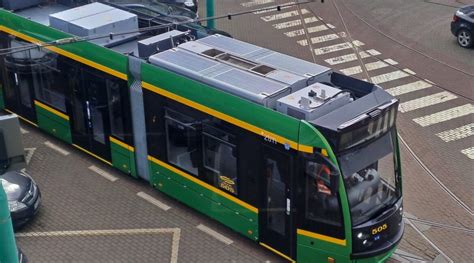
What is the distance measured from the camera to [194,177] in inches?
541

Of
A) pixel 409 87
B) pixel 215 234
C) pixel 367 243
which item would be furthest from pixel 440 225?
pixel 409 87

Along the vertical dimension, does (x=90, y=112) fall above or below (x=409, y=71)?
above

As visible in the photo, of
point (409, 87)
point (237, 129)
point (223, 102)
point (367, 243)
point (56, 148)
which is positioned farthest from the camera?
point (409, 87)

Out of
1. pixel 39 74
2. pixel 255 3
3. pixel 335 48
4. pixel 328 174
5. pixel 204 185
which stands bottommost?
pixel 335 48

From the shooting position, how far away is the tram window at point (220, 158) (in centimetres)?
1282

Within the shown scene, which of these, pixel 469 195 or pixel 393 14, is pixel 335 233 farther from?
pixel 393 14

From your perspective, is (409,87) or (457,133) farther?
(409,87)

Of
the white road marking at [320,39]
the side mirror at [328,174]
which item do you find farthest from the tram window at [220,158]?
the white road marking at [320,39]

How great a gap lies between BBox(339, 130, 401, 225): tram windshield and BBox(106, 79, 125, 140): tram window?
18.0 ft

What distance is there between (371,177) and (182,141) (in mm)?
3728

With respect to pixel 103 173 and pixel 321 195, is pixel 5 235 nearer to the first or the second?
pixel 321 195

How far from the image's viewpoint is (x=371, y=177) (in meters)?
11.9

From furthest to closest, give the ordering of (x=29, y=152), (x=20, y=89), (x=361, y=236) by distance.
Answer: (x=20, y=89) < (x=29, y=152) < (x=361, y=236)

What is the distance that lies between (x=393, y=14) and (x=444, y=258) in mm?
15051
